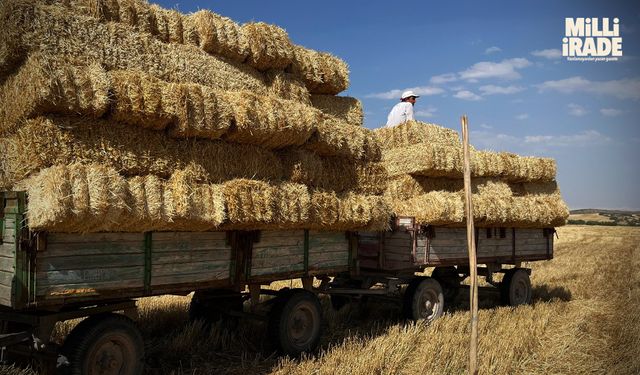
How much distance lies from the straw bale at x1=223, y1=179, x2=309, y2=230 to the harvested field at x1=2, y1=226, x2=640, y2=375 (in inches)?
71.1

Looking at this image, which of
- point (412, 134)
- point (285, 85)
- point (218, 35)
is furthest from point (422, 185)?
point (218, 35)

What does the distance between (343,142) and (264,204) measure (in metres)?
2.13

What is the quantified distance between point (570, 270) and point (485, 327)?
33.7 ft

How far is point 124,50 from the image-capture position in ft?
21.1

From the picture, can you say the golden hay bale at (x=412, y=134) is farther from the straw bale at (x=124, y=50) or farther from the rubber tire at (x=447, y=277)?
the straw bale at (x=124, y=50)

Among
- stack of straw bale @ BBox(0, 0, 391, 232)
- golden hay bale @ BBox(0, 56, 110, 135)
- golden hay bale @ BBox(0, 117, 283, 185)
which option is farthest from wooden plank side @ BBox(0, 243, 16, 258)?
golden hay bale @ BBox(0, 56, 110, 135)

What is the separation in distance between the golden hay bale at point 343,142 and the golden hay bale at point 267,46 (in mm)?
1191

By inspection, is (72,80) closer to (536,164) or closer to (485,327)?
(485,327)

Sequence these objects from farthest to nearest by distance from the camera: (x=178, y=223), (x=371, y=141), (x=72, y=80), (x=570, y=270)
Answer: (x=570, y=270)
(x=371, y=141)
(x=178, y=223)
(x=72, y=80)

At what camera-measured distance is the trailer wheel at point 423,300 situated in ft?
31.6

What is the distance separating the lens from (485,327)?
9047 mm

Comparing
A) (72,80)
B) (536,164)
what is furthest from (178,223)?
(536,164)

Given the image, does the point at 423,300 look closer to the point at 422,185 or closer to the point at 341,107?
the point at 422,185

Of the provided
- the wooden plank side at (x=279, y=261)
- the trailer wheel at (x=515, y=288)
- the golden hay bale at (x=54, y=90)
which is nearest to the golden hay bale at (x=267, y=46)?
the golden hay bale at (x=54, y=90)
